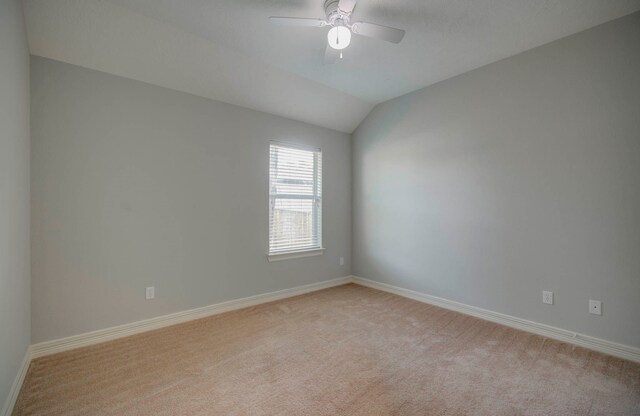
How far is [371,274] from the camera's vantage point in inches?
167

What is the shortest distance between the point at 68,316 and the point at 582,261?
442 cm

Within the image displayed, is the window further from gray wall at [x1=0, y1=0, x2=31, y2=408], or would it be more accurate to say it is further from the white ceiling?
gray wall at [x1=0, y1=0, x2=31, y2=408]

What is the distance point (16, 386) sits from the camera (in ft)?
5.83

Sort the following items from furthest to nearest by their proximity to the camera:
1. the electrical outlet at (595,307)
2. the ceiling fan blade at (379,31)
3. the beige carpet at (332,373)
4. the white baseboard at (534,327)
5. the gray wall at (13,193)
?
1. the electrical outlet at (595,307)
2. the white baseboard at (534,327)
3. the ceiling fan blade at (379,31)
4. the beige carpet at (332,373)
5. the gray wall at (13,193)

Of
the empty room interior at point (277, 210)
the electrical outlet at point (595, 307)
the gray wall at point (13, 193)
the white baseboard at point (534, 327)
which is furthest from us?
the electrical outlet at point (595, 307)

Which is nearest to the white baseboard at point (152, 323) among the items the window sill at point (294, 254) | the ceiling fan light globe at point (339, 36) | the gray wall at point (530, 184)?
the window sill at point (294, 254)

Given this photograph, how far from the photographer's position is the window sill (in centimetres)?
364

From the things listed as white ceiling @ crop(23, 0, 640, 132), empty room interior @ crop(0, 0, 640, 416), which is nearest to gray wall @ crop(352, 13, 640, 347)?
empty room interior @ crop(0, 0, 640, 416)

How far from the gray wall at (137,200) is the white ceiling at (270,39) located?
22cm

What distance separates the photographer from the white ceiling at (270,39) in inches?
84.0

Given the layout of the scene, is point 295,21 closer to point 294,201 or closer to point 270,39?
point 270,39

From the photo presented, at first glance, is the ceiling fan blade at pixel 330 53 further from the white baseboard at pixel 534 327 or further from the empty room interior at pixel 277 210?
the white baseboard at pixel 534 327

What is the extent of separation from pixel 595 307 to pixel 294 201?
3.23m

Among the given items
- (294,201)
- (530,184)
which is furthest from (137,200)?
(530,184)
